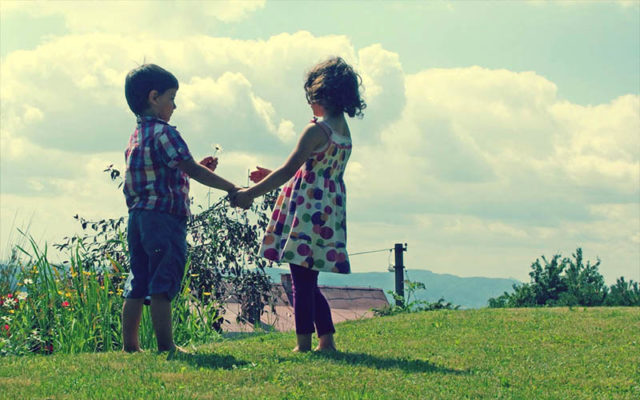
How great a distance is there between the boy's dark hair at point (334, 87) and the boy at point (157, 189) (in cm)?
92

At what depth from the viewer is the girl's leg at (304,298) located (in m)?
5.53

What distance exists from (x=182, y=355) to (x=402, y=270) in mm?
12634

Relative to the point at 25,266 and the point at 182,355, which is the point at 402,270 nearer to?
the point at 25,266

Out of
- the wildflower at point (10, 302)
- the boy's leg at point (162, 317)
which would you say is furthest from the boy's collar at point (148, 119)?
the wildflower at point (10, 302)

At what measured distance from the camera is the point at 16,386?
4.79m

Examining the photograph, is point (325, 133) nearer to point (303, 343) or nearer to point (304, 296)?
point (304, 296)

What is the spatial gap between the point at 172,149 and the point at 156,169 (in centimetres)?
21

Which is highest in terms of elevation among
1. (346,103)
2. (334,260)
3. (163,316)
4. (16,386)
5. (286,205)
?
(346,103)

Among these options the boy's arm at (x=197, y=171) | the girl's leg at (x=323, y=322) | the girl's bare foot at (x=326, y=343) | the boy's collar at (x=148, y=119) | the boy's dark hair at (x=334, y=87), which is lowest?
the girl's bare foot at (x=326, y=343)

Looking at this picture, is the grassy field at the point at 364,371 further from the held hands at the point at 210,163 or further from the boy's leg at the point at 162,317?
the held hands at the point at 210,163

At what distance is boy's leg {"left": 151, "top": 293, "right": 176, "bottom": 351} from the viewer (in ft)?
18.4

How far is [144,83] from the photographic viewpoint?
18.9 feet

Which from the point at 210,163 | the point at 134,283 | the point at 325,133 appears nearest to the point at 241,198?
the point at 210,163

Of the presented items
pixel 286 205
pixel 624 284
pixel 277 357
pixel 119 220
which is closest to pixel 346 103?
pixel 286 205
